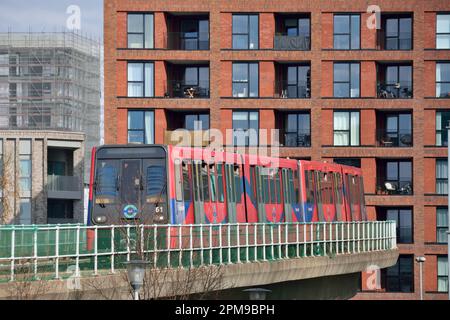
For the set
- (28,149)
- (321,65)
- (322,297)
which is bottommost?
(322,297)

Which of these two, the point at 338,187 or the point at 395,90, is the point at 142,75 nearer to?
the point at 395,90

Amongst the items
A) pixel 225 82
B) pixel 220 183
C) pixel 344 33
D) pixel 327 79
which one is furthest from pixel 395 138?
pixel 220 183

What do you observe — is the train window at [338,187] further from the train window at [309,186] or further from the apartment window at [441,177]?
the apartment window at [441,177]

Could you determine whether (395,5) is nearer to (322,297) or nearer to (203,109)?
(203,109)

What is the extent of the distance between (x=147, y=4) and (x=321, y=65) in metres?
11.5

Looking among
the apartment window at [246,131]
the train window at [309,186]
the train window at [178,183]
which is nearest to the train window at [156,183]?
the train window at [178,183]

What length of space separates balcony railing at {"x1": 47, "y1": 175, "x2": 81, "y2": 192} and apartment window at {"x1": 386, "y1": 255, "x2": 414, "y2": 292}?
27.2 m

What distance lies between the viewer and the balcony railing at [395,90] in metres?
77.2

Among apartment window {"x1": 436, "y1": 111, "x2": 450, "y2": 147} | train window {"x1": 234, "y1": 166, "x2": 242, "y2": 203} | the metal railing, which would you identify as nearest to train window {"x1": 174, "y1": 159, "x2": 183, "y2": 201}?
the metal railing

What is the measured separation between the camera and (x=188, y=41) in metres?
78.1

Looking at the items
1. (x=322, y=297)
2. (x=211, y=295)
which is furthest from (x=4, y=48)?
(x=211, y=295)

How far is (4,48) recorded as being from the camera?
133375 millimetres

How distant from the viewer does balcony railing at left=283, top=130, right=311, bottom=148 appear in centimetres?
7712

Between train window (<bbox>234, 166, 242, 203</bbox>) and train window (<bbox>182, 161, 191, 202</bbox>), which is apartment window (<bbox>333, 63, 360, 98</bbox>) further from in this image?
train window (<bbox>182, 161, 191, 202</bbox>)
